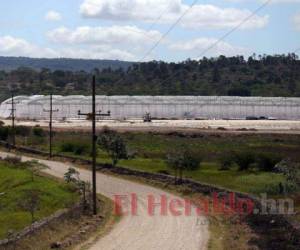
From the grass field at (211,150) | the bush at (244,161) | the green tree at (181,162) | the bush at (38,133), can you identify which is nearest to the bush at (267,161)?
the bush at (244,161)

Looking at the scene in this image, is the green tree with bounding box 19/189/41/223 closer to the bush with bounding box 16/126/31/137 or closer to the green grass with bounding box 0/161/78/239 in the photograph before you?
the green grass with bounding box 0/161/78/239

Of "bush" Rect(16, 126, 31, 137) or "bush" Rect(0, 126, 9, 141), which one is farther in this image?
"bush" Rect(16, 126, 31, 137)

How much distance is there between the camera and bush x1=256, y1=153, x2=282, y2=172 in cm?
5628

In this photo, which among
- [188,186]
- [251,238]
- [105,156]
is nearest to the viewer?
[251,238]

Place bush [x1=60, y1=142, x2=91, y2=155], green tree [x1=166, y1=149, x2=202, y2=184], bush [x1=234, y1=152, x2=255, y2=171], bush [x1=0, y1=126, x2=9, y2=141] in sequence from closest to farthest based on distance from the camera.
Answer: green tree [x1=166, y1=149, x2=202, y2=184] < bush [x1=234, y1=152, x2=255, y2=171] < bush [x1=60, y1=142, x2=91, y2=155] < bush [x1=0, y1=126, x2=9, y2=141]

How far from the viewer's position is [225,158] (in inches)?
2312

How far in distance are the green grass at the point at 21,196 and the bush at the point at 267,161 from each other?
1740cm

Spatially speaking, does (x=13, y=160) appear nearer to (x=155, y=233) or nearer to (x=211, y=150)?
(x=211, y=150)

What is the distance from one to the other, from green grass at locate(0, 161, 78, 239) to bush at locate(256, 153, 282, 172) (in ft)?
57.1

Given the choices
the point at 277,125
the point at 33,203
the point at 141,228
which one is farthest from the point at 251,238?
the point at 277,125

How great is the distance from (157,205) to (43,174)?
56.8 feet

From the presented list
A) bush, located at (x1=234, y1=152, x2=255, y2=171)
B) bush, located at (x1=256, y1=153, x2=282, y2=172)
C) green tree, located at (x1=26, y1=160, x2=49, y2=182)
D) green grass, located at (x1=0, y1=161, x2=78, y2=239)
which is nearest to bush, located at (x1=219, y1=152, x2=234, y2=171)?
bush, located at (x1=234, y1=152, x2=255, y2=171)

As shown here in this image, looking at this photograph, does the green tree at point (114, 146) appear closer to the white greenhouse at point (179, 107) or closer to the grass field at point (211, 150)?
the grass field at point (211, 150)

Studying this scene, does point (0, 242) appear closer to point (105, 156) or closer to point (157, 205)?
point (157, 205)
